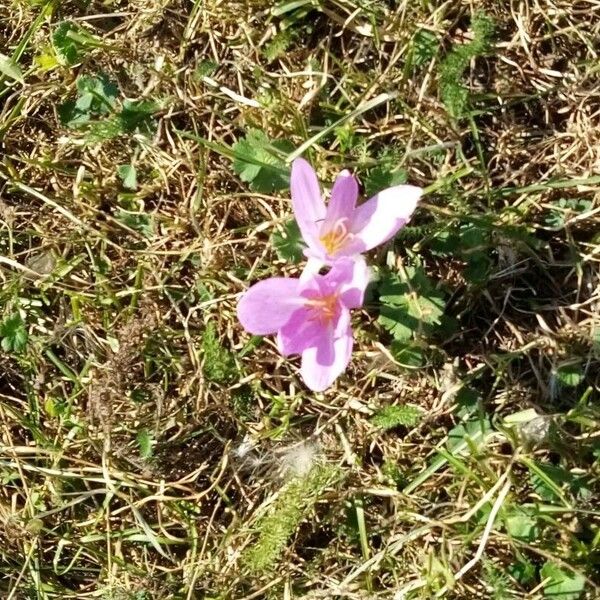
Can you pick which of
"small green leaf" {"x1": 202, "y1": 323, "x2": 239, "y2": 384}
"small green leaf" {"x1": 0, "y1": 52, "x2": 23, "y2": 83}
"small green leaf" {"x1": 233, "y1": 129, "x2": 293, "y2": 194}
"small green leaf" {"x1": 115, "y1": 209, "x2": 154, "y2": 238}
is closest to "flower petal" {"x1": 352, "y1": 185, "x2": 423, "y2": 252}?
"small green leaf" {"x1": 233, "y1": 129, "x2": 293, "y2": 194}

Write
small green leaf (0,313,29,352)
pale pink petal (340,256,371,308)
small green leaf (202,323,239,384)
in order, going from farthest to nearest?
small green leaf (0,313,29,352) < small green leaf (202,323,239,384) < pale pink petal (340,256,371,308)

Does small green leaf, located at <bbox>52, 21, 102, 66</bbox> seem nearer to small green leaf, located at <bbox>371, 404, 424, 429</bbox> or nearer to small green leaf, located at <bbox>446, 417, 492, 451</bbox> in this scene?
small green leaf, located at <bbox>371, 404, 424, 429</bbox>

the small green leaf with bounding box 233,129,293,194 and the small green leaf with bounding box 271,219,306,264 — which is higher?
the small green leaf with bounding box 233,129,293,194

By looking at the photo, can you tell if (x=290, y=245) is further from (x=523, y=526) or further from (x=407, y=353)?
(x=523, y=526)

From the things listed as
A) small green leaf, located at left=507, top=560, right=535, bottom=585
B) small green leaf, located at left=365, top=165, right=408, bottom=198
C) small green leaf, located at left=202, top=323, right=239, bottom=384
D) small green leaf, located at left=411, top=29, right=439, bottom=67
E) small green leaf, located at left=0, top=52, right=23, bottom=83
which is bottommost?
small green leaf, located at left=507, top=560, right=535, bottom=585

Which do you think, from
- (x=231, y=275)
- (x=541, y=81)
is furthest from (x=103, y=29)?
(x=541, y=81)

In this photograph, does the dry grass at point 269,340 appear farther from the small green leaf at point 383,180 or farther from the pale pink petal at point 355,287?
the pale pink petal at point 355,287

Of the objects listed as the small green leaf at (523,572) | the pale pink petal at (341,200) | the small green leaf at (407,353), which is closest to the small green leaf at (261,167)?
the pale pink petal at (341,200)
